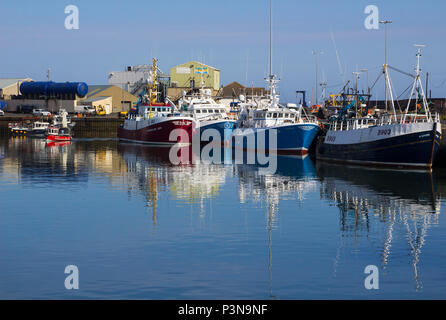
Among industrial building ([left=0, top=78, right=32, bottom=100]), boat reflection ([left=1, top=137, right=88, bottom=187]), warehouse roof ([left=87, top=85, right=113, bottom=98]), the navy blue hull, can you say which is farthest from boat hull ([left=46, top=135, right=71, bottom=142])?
industrial building ([left=0, top=78, right=32, bottom=100])

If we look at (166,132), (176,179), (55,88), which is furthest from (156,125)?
(55,88)

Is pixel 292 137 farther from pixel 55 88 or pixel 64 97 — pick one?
pixel 55 88

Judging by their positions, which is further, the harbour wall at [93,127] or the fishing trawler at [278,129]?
the harbour wall at [93,127]

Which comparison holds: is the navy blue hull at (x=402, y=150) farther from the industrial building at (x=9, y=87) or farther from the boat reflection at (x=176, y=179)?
the industrial building at (x=9, y=87)

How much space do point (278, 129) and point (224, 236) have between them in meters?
44.7

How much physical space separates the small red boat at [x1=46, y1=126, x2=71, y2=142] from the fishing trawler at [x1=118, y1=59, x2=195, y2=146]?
9403 millimetres

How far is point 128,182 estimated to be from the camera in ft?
141

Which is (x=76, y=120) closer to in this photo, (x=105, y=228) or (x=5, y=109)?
(x=5, y=109)

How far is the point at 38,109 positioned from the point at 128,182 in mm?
114439

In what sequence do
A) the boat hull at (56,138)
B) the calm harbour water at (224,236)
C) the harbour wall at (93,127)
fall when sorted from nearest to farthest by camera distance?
the calm harbour water at (224,236) → the boat hull at (56,138) → the harbour wall at (93,127)

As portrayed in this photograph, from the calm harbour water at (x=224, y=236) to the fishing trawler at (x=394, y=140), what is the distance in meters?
3.68

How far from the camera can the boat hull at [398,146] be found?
154 ft

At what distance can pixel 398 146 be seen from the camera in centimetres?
4841

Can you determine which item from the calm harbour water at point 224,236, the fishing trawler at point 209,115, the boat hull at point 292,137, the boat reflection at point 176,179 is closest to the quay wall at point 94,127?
the fishing trawler at point 209,115
